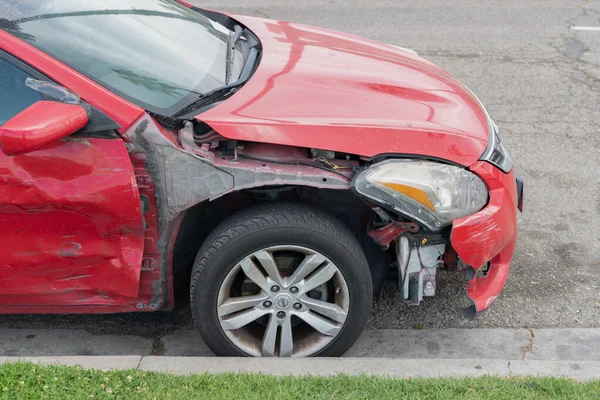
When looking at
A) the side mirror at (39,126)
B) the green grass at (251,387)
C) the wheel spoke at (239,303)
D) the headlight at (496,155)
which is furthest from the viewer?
the headlight at (496,155)

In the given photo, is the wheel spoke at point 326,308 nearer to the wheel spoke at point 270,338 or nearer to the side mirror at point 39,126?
the wheel spoke at point 270,338

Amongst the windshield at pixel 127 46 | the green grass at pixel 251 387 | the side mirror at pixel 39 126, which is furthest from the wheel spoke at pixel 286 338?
the side mirror at pixel 39 126

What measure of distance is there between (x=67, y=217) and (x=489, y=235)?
1881 millimetres

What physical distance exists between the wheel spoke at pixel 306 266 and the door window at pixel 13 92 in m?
Result: 1.34

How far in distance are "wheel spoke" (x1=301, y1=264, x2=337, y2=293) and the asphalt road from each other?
0.75 meters

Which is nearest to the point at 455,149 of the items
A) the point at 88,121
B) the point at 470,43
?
the point at 88,121

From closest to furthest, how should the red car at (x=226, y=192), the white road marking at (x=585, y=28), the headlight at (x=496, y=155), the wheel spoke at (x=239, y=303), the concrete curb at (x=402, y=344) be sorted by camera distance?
the red car at (x=226, y=192)
the wheel spoke at (x=239, y=303)
the headlight at (x=496, y=155)
the concrete curb at (x=402, y=344)
the white road marking at (x=585, y=28)

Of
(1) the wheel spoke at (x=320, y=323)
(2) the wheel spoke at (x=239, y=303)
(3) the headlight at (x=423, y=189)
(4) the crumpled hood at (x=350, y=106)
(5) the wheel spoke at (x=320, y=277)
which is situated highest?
(4) the crumpled hood at (x=350, y=106)

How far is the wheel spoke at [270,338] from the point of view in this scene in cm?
341

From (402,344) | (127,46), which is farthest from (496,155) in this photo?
(127,46)

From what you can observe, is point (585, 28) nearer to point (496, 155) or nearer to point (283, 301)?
point (496, 155)

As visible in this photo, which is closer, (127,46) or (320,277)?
A: (320,277)

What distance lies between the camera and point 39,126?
288cm

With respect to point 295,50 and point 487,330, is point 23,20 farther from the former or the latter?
point 487,330
